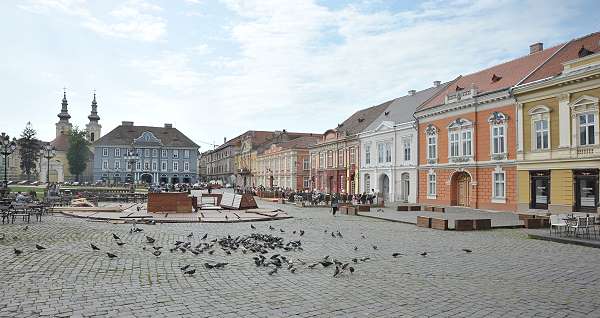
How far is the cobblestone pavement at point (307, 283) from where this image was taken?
652 centimetres

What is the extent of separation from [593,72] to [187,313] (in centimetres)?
2378

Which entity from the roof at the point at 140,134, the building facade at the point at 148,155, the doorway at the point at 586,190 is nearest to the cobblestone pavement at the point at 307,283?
the doorway at the point at 586,190

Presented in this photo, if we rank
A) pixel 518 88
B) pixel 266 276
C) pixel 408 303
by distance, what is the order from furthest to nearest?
pixel 518 88, pixel 266 276, pixel 408 303

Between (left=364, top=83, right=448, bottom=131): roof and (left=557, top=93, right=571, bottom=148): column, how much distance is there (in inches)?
592

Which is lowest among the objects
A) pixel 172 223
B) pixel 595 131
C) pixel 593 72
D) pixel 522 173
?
pixel 172 223

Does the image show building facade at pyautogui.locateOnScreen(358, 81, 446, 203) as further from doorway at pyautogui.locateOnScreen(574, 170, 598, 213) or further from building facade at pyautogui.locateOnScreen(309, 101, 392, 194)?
doorway at pyautogui.locateOnScreen(574, 170, 598, 213)

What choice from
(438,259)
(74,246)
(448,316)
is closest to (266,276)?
(448,316)

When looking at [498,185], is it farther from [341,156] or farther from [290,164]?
[290,164]

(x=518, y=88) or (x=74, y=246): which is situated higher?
(x=518, y=88)

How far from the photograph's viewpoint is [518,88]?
27.1 m

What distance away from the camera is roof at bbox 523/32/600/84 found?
26.2m

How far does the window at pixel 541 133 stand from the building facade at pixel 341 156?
73.3 ft

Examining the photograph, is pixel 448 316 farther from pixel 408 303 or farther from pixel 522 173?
pixel 522 173

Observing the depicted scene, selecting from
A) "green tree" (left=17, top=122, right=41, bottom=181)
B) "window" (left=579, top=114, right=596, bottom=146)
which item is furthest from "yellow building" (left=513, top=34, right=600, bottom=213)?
"green tree" (left=17, top=122, right=41, bottom=181)
